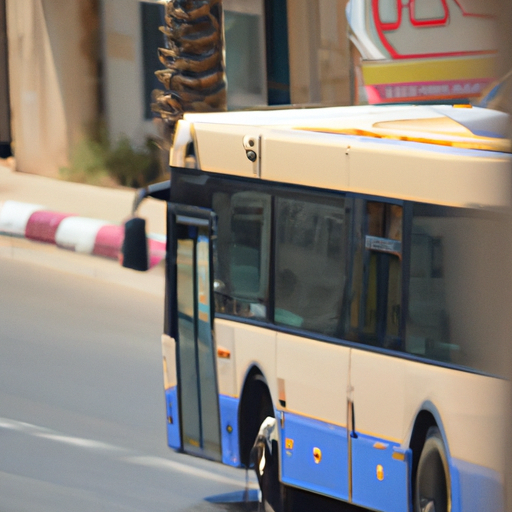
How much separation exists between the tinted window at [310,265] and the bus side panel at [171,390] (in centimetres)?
91

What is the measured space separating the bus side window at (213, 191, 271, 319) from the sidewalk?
18.3 ft

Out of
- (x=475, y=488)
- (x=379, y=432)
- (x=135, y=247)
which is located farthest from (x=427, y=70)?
(x=475, y=488)

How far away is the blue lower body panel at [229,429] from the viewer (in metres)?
5.14

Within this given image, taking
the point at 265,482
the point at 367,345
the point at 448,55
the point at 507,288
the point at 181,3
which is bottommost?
the point at 265,482

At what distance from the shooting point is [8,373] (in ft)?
26.4

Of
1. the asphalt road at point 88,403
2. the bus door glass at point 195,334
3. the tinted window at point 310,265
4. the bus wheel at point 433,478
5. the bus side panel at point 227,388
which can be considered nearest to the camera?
the bus wheel at point 433,478

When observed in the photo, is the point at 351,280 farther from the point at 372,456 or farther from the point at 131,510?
the point at 131,510

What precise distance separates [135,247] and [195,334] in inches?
28.0

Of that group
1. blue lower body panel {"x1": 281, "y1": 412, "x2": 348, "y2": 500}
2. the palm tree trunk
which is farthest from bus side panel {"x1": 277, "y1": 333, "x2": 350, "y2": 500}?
the palm tree trunk

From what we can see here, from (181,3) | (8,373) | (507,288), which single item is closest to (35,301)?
(8,373)

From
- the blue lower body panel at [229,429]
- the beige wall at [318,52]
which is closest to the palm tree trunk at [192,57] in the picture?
the beige wall at [318,52]

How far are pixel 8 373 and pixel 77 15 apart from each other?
9.46 metres

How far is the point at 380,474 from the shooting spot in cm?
431

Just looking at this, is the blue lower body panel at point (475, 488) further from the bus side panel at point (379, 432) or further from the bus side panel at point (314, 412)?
the bus side panel at point (314, 412)
